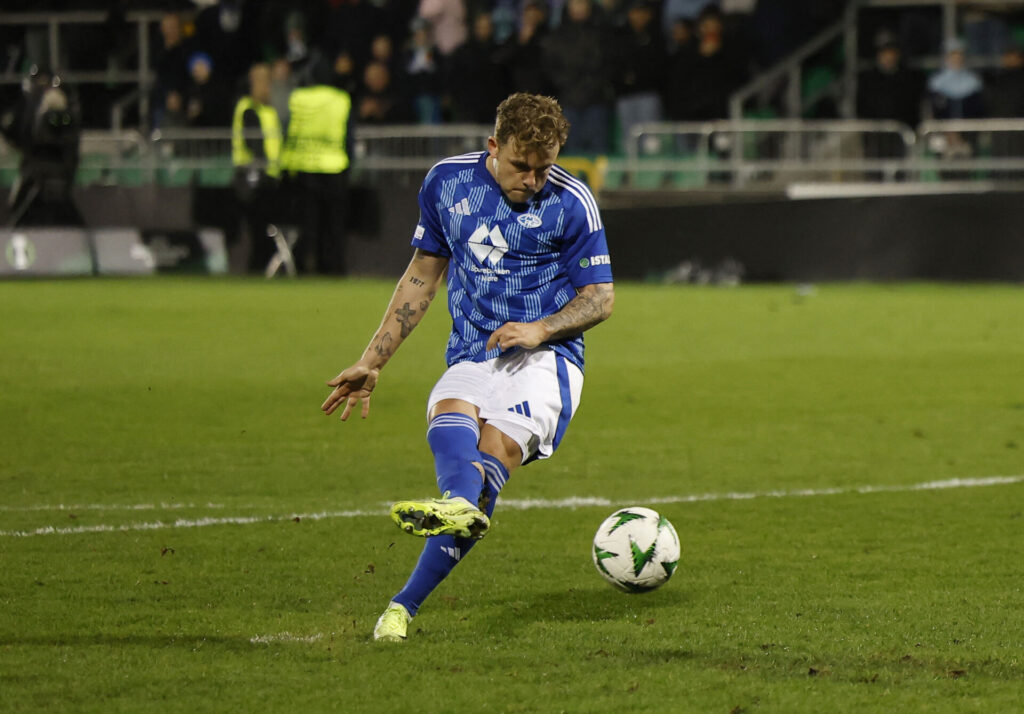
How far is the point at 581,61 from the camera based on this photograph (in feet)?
62.5

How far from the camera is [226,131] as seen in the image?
68.0 ft

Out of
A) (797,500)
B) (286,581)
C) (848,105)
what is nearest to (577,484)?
(797,500)

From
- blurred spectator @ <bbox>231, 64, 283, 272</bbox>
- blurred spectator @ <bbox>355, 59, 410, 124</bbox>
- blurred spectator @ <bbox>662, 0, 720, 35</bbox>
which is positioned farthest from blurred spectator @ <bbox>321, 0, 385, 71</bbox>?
blurred spectator @ <bbox>662, 0, 720, 35</bbox>

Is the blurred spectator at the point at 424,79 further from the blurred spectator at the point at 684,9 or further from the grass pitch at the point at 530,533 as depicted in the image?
the grass pitch at the point at 530,533

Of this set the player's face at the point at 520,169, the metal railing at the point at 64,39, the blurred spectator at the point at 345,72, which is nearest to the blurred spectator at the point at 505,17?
the blurred spectator at the point at 345,72

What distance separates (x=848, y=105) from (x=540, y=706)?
17131mm

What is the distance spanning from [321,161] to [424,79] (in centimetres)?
221

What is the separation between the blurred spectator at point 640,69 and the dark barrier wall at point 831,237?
128 cm

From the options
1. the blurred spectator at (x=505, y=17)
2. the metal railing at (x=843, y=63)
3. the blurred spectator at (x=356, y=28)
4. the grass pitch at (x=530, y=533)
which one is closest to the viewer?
the grass pitch at (x=530, y=533)

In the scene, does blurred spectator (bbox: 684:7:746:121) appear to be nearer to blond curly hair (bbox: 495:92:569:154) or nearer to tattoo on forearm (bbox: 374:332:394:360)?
tattoo on forearm (bbox: 374:332:394:360)

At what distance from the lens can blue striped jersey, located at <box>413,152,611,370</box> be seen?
5.33 metres

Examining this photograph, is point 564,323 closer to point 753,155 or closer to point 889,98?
point 753,155

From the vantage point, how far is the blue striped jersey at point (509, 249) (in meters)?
5.33

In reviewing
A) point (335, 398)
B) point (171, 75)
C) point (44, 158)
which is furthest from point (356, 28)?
point (335, 398)
